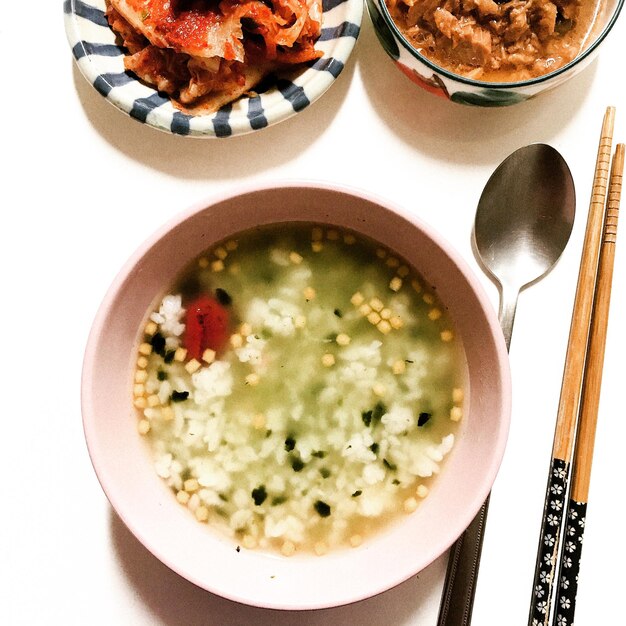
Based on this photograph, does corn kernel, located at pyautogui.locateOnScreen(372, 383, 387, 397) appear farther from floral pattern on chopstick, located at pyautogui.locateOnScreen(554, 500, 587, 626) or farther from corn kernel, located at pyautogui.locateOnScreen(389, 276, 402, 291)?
floral pattern on chopstick, located at pyautogui.locateOnScreen(554, 500, 587, 626)

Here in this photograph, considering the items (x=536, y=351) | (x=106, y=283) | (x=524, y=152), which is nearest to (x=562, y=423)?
(x=536, y=351)

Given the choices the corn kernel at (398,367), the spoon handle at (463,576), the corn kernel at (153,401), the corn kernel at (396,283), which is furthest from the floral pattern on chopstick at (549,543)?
the corn kernel at (153,401)

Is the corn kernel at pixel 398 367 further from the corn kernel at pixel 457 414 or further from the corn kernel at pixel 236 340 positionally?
the corn kernel at pixel 236 340

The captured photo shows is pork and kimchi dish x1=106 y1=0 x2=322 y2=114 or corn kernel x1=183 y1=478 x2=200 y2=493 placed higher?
pork and kimchi dish x1=106 y1=0 x2=322 y2=114

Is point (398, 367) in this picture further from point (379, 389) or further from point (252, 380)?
point (252, 380)

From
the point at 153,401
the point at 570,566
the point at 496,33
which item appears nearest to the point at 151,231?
the point at 153,401

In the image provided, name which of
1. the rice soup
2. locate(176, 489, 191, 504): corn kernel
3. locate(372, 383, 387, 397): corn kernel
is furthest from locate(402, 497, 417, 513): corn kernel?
locate(176, 489, 191, 504): corn kernel

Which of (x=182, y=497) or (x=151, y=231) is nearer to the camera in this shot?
(x=182, y=497)
